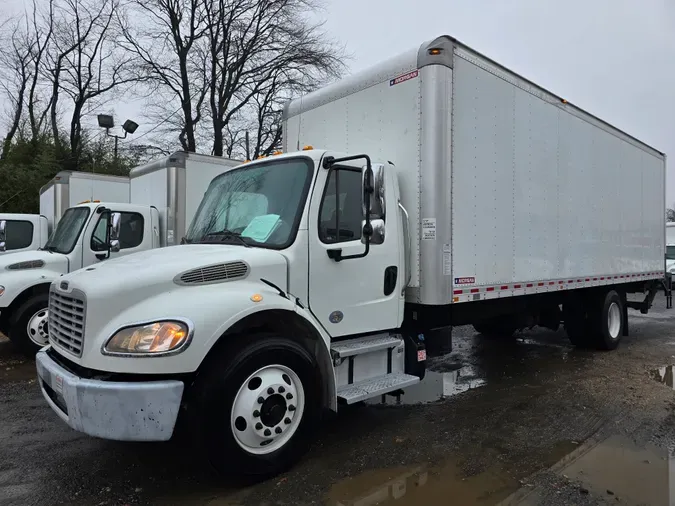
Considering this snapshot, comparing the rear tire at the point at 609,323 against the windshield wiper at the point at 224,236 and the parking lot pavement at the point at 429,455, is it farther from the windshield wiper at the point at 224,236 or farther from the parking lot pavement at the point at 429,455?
the windshield wiper at the point at 224,236

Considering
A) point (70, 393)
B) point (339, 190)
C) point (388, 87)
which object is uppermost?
point (388, 87)

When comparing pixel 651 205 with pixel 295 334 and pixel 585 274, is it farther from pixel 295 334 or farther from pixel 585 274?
pixel 295 334

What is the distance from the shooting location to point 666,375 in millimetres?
6949

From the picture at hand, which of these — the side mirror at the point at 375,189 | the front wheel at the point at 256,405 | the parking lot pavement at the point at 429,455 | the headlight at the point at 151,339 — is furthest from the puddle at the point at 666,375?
the headlight at the point at 151,339

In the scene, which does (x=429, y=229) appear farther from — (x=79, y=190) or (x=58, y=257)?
(x=79, y=190)

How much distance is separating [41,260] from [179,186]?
2348 mm

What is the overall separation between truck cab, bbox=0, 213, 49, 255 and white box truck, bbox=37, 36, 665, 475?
618 centimetres

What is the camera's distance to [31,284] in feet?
23.9

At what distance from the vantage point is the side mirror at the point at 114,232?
7.00 meters

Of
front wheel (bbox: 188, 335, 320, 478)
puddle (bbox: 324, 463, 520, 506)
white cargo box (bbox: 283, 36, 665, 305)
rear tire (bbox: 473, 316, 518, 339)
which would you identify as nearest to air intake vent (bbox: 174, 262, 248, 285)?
front wheel (bbox: 188, 335, 320, 478)

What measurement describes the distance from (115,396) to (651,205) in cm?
991

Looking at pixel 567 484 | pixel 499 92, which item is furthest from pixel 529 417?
pixel 499 92

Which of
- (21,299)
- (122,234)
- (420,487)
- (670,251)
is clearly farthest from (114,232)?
(670,251)

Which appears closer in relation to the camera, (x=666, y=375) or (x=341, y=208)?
(x=341, y=208)
